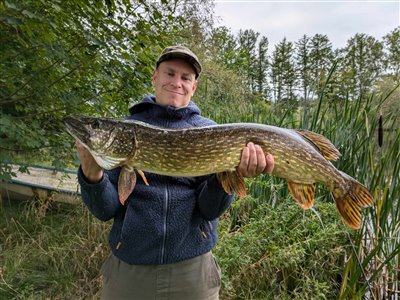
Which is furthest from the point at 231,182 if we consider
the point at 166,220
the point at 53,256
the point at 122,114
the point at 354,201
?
the point at 53,256

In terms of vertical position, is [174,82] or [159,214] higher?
[174,82]

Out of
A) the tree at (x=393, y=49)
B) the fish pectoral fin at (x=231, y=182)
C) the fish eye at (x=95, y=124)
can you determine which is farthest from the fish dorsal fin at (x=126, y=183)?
the tree at (x=393, y=49)

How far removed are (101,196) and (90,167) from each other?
12 cm

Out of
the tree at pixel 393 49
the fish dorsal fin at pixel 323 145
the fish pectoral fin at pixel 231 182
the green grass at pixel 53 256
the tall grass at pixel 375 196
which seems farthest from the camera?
the tree at pixel 393 49

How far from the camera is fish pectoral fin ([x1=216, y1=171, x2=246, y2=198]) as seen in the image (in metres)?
1.30

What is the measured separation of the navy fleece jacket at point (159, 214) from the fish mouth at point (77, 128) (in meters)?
0.13

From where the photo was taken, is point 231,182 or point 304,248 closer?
point 231,182

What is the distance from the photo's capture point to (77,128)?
1.25 metres

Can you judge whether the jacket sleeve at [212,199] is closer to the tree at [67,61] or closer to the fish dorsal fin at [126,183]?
the fish dorsal fin at [126,183]

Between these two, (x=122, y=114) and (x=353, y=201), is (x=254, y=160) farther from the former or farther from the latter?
(x=122, y=114)

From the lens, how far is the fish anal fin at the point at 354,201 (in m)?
1.34

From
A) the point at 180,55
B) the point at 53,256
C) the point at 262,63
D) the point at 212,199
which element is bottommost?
the point at 53,256

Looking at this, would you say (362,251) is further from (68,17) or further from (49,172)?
(49,172)

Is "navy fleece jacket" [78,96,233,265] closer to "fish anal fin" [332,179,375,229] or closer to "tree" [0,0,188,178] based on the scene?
"fish anal fin" [332,179,375,229]
